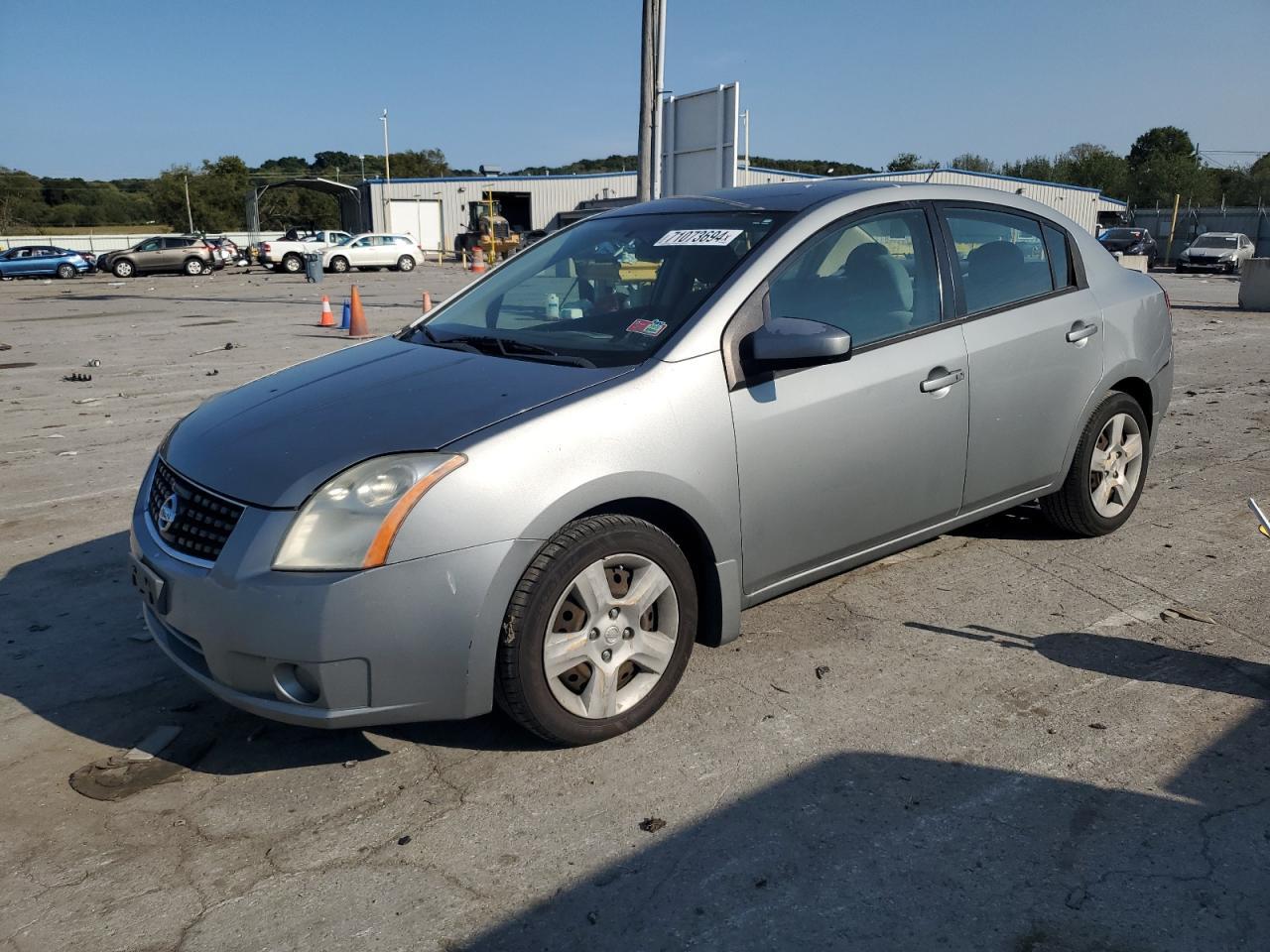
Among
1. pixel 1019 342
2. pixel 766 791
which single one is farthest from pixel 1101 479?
pixel 766 791

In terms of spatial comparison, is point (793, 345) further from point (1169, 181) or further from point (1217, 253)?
point (1169, 181)

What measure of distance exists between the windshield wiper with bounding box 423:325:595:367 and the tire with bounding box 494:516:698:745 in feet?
2.17

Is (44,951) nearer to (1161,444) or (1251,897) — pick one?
(1251,897)

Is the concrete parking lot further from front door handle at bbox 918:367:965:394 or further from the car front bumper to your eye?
front door handle at bbox 918:367:965:394

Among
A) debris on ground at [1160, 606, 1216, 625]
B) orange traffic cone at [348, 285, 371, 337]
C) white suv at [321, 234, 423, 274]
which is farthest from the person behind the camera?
white suv at [321, 234, 423, 274]

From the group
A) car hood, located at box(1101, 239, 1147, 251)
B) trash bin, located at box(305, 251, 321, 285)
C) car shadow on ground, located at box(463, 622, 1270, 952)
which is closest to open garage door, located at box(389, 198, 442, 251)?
trash bin, located at box(305, 251, 321, 285)

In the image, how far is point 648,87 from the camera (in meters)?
13.8

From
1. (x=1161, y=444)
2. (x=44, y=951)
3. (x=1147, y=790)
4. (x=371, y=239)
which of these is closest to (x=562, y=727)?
(x=44, y=951)

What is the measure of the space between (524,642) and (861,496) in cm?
149

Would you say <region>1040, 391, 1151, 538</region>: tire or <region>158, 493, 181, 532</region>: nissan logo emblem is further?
<region>1040, 391, 1151, 538</region>: tire

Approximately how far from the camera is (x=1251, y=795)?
2.89m

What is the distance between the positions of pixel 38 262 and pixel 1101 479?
139 ft

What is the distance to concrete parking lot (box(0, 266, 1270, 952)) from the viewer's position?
2445mm

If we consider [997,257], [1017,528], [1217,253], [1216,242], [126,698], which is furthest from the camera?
[1216,242]
